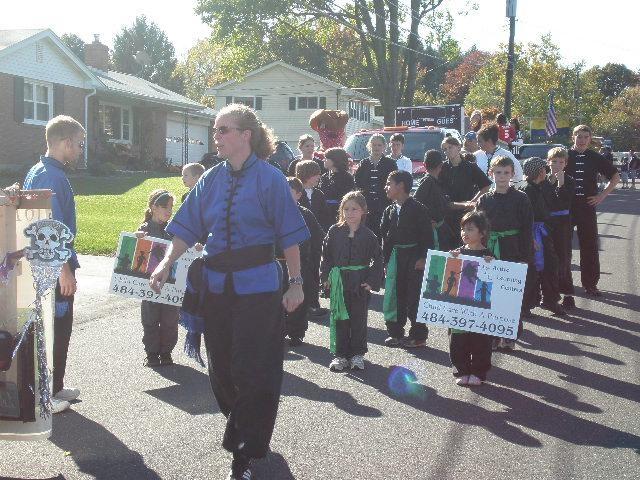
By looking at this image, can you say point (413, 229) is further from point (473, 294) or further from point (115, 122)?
point (115, 122)

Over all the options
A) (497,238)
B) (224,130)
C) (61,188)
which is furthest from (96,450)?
(497,238)

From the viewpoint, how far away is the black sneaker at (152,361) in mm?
7152

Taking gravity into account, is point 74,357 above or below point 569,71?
below

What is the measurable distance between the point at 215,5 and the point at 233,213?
3641 centimetres

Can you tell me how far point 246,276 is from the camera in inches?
180

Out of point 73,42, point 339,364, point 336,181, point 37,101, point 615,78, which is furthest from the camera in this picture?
point 615,78

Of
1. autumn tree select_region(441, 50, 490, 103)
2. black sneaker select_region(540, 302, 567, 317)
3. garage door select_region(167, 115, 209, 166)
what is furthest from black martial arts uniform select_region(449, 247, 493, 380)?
autumn tree select_region(441, 50, 490, 103)

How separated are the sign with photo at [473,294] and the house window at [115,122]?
96.1 ft

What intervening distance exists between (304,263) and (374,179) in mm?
2888

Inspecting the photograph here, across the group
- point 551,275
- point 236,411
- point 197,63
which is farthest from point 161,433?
point 197,63

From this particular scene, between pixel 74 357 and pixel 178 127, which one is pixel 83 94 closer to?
pixel 178 127

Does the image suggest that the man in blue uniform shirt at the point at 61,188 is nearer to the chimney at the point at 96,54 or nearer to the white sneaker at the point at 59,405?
the white sneaker at the point at 59,405

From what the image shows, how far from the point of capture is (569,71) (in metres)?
64.3

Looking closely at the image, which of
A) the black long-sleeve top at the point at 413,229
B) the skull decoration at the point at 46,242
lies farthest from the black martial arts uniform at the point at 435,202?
the skull decoration at the point at 46,242
